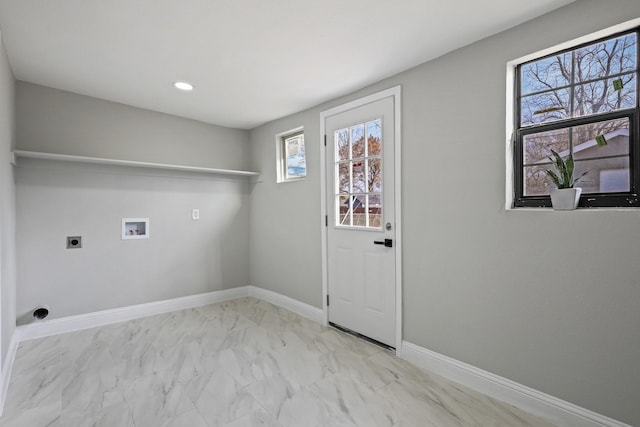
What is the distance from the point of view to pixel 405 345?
2.57m

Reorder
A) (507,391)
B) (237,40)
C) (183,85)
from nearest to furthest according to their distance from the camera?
(507,391) → (237,40) → (183,85)

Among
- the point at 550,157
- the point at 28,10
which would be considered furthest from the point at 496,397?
the point at 28,10

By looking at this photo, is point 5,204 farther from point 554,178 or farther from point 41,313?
point 554,178

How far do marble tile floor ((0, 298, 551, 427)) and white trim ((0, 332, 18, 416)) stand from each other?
1.7 inches

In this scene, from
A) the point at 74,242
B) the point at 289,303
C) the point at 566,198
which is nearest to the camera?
the point at 566,198

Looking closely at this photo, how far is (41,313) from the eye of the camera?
2.95 m

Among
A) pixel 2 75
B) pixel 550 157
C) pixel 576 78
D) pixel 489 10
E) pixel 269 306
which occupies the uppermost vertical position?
pixel 489 10

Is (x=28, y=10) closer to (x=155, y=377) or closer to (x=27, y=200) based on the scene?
(x=27, y=200)

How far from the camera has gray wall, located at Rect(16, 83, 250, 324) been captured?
295 centimetres

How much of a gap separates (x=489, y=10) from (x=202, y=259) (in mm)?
3785

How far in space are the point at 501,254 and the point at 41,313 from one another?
3.98m

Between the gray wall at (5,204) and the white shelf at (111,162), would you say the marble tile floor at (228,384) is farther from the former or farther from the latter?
the white shelf at (111,162)

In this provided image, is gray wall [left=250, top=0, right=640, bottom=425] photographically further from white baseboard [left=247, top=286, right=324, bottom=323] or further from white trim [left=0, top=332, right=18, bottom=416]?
white trim [left=0, top=332, right=18, bottom=416]

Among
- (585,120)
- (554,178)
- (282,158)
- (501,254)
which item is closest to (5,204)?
(282,158)
